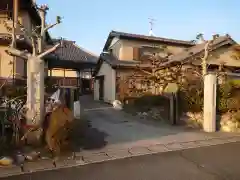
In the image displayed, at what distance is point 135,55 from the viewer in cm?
1948

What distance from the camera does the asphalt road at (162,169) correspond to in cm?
477

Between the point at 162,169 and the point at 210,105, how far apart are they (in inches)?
209

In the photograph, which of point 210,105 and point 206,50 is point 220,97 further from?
point 206,50

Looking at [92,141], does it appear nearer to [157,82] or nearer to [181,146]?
[181,146]

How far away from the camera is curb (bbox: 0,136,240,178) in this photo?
5105mm

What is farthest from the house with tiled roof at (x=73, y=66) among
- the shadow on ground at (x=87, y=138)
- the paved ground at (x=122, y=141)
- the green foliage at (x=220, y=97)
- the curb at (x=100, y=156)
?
the curb at (x=100, y=156)

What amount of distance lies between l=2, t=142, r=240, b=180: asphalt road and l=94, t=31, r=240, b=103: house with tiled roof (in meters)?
9.80

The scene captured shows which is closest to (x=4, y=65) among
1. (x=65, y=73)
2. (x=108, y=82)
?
(x=108, y=82)

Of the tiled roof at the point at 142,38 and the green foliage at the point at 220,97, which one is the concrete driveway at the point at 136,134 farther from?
the tiled roof at the point at 142,38

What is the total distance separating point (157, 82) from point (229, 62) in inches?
276

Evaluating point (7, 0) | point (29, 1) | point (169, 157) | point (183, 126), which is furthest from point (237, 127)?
point (7, 0)

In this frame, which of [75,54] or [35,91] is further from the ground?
[75,54]

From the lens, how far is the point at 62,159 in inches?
226

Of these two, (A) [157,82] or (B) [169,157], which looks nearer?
(B) [169,157]
